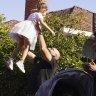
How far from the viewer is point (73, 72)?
3.03m

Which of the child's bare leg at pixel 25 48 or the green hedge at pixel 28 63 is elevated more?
the child's bare leg at pixel 25 48

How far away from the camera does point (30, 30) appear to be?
24.8ft

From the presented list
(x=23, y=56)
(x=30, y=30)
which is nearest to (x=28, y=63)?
(x=30, y=30)

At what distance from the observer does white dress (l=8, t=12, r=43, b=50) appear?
7440 mm

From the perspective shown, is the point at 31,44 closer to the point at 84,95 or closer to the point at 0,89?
the point at 0,89

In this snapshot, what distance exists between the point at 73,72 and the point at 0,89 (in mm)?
7999

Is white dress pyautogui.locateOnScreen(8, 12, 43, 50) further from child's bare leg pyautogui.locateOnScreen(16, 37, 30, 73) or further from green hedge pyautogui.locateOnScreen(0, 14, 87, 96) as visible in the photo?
green hedge pyautogui.locateOnScreen(0, 14, 87, 96)

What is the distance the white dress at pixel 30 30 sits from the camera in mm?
7440

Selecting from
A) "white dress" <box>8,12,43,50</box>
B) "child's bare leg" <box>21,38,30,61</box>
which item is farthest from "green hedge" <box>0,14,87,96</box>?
"child's bare leg" <box>21,38,30,61</box>

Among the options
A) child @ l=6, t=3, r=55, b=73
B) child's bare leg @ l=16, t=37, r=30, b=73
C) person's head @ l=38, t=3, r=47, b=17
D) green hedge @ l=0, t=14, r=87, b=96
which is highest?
person's head @ l=38, t=3, r=47, b=17

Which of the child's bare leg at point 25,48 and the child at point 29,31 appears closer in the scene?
the child's bare leg at point 25,48

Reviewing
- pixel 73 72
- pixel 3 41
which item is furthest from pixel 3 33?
pixel 73 72

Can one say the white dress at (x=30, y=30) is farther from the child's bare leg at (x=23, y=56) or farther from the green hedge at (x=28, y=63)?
the green hedge at (x=28, y=63)

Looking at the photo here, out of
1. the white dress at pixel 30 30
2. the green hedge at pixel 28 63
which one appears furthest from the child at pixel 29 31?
the green hedge at pixel 28 63
